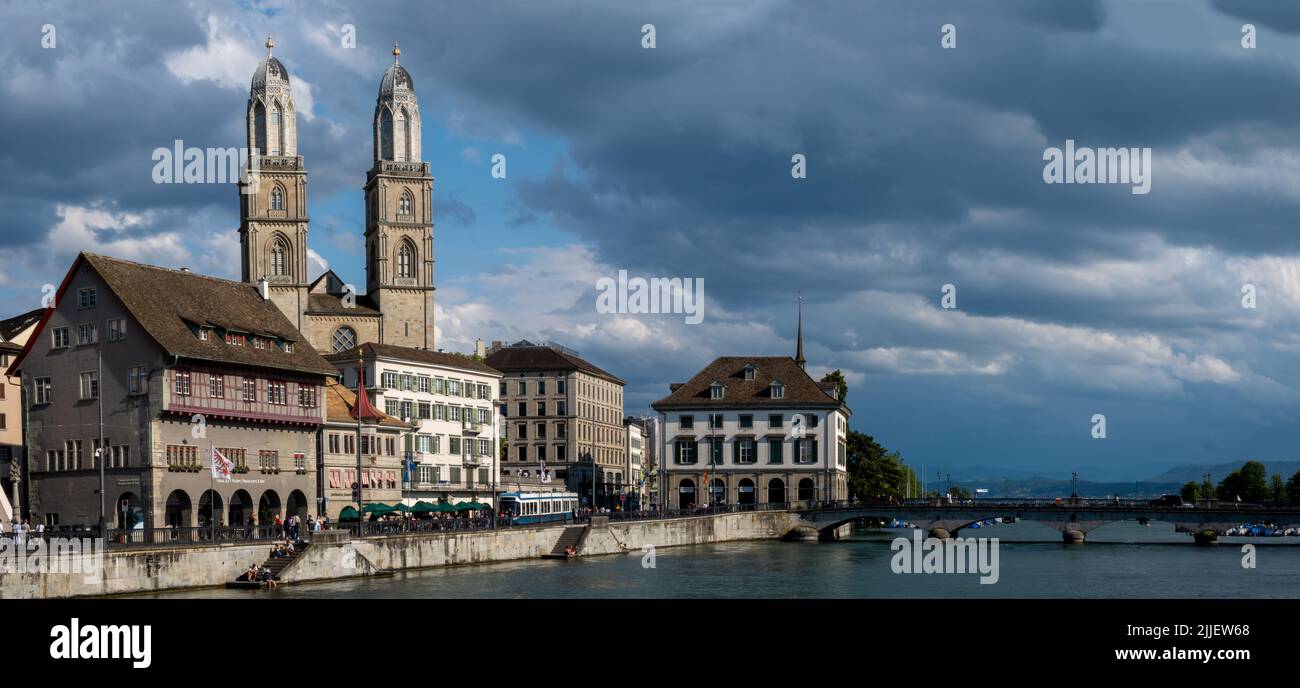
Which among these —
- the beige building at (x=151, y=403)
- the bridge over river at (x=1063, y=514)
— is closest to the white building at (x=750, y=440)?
the bridge over river at (x=1063, y=514)

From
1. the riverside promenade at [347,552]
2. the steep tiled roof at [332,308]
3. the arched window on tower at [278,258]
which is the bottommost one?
the riverside promenade at [347,552]

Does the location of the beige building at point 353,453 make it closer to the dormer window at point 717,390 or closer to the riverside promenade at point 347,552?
the riverside promenade at point 347,552

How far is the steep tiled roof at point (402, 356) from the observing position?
101812 millimetres

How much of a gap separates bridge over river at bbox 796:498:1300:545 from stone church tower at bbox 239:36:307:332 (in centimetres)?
4831

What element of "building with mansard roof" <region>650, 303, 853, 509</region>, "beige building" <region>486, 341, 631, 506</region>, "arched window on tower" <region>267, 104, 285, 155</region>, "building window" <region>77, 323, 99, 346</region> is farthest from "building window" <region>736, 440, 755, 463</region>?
"building window" <region>77, 323, 99, 346</region>

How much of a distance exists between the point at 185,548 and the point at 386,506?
969 inches

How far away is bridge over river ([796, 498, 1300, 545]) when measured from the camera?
348ft

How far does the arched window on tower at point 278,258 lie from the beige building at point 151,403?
50.6 metres

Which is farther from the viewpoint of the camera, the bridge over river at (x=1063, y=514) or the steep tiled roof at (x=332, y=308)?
the steep tiled roof at (x=332, y=308)

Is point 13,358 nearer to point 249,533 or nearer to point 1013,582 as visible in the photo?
point 249,533

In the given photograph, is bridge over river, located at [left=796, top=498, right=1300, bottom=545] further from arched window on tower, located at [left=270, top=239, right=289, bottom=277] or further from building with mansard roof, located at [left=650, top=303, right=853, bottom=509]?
arched window on tower, located at [left=270, top=239, right=289, bottom=277]

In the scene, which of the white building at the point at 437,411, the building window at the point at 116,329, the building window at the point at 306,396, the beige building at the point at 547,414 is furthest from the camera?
the beige building at the point at 547,414

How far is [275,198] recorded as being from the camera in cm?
13112
